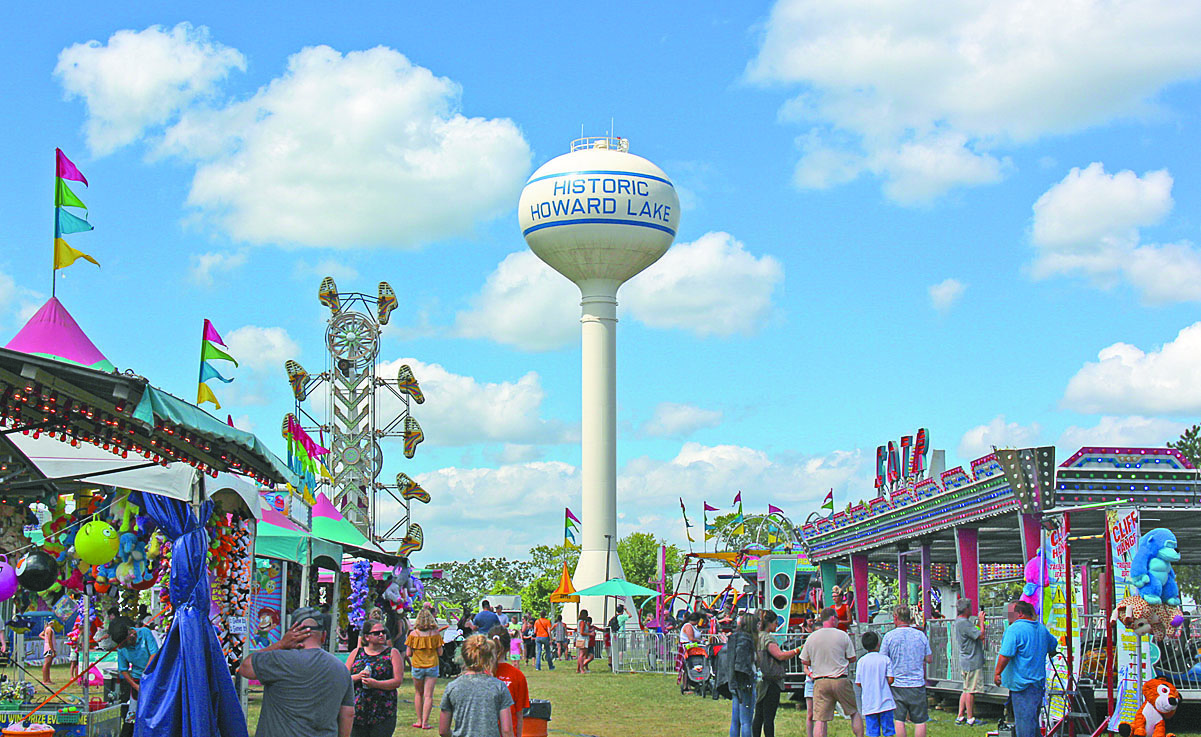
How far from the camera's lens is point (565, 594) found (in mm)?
40969

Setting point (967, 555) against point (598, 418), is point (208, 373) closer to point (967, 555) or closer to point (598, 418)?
point (967, 555)

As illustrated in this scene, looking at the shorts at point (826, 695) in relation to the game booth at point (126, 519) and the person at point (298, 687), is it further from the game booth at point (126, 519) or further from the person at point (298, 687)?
the person at point (298, 687)

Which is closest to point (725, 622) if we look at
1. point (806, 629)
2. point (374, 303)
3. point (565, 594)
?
point (806, 629)

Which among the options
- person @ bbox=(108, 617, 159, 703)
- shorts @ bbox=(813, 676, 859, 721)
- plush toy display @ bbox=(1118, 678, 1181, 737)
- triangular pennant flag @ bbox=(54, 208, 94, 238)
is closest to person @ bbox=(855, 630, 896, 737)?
shorts @ bbox=(813, 676, 859, 721)

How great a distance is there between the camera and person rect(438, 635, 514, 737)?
8.51 meters

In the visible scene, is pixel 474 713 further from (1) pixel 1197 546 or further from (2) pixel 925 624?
(1) pixel 1197 546

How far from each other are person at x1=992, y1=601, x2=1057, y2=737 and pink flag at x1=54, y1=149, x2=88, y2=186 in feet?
31.9

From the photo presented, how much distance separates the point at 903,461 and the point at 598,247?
70.5 ft

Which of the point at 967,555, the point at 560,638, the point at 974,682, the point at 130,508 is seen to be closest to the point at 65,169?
the point at 130,508

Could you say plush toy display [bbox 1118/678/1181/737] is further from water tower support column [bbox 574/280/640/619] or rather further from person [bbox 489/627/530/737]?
water tower support column [bbox 574/280/640/619]

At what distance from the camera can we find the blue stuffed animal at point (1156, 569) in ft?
45.5

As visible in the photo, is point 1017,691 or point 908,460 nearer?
point 1017,691

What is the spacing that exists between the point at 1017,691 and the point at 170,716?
7.70 m

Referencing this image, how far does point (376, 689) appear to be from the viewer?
11.0m
